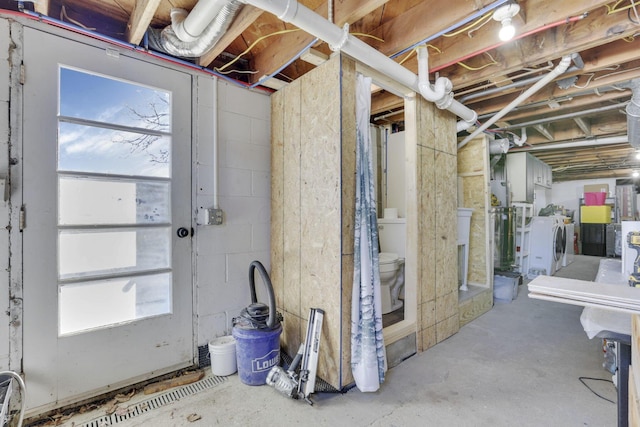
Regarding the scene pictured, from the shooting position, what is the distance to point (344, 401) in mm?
1850

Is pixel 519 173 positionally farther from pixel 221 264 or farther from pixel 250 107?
pixel 221 264

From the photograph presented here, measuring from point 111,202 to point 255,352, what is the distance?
52.6 inches

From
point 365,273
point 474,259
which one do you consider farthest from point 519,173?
point 365,273

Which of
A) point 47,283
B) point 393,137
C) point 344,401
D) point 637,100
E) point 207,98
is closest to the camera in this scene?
point 47,283

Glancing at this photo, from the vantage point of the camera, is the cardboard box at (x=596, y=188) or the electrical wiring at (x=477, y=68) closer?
the electrical wiring at (x=477, y=68)

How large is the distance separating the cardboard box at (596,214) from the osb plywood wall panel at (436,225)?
7336 mm

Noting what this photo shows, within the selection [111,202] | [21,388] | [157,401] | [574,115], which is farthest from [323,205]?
[574,115]

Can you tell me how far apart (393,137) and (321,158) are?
200 cm

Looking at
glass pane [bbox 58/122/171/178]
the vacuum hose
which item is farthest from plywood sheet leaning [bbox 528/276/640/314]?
glass pane [bbox 58/122/171/178]

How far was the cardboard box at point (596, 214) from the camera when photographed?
752cm

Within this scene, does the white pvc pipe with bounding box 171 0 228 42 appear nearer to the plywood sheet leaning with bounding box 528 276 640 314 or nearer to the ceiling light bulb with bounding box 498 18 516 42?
the ceiling light bulb with bounding box 498 18 516 42

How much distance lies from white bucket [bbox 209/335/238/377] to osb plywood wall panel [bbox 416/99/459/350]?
1.49 metres

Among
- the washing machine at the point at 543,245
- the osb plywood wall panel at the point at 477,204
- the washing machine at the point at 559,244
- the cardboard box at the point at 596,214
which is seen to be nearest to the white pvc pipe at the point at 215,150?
the osb plywood wall panel at the point at 477,204

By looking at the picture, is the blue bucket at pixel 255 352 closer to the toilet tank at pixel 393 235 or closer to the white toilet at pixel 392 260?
the white toilet at pixel 392 260
